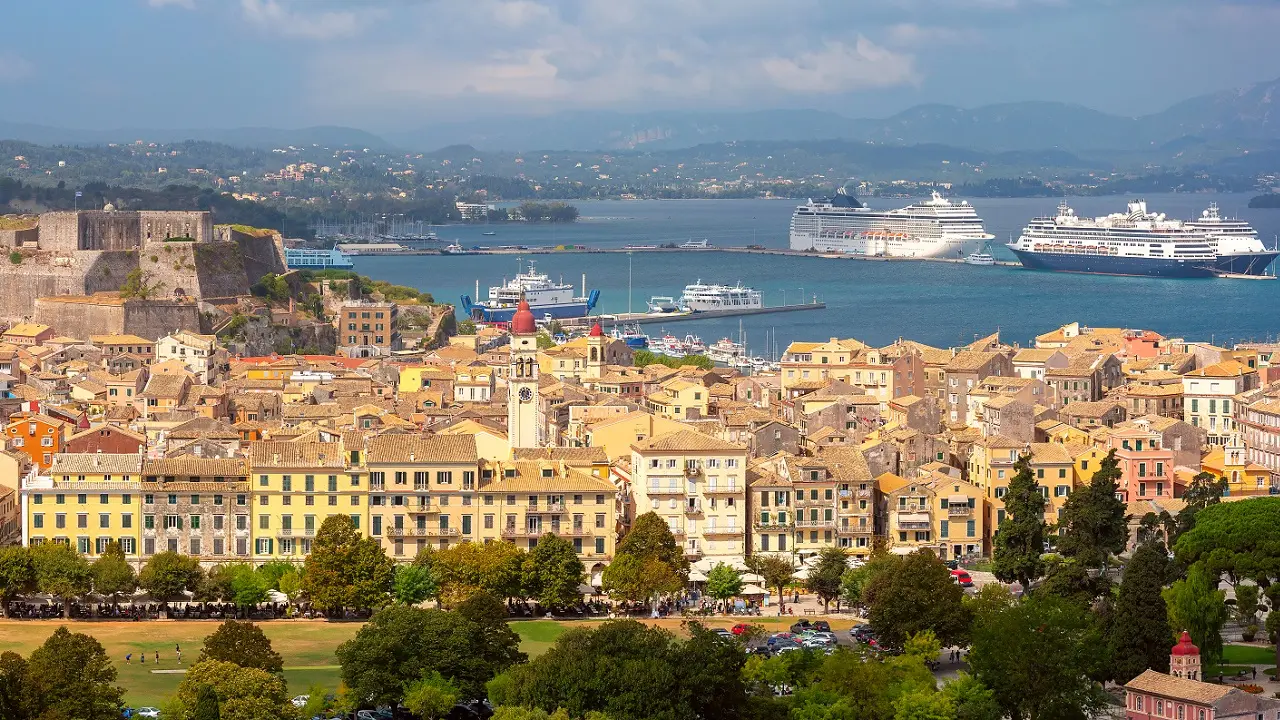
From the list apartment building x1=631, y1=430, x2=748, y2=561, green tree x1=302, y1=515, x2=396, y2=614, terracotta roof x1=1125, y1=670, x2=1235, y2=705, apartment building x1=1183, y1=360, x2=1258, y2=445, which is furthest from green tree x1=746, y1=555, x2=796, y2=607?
apartment building x1=1183, y1=360, x2=1258, y2=445

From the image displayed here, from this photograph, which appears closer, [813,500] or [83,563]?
[83,563]

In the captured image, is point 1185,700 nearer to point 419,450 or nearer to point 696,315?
point 419,450

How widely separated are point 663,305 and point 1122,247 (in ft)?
138

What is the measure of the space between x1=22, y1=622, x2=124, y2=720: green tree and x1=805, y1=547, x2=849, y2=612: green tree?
1392 centimetres

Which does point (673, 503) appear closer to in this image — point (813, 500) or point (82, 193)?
point (813, 500)

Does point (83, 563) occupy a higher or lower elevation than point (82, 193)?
lower

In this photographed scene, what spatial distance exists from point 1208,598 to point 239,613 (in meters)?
16.3

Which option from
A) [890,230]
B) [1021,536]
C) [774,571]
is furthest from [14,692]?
[890,230]

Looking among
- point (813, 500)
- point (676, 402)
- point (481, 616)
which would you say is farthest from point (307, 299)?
point (481, 616)

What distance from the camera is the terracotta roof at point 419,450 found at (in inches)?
1670

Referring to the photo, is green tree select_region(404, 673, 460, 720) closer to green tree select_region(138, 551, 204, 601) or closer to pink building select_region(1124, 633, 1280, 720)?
green tree select_region(138, 551, 204, 601)

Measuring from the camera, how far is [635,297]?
445ft

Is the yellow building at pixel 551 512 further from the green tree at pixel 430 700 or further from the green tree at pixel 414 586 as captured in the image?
the green tree at pixel 430 700

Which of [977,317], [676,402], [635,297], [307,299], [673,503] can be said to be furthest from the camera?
[635,297]
